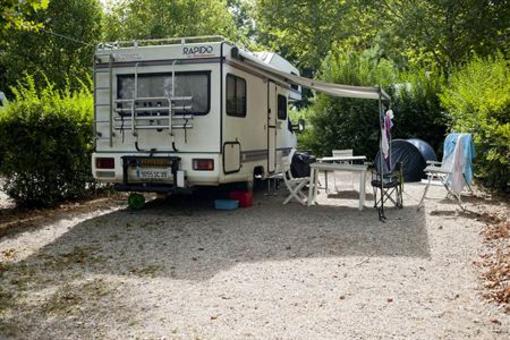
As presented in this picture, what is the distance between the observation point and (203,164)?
25.4 ft

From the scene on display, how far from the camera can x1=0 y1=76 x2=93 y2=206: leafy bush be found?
341 inches

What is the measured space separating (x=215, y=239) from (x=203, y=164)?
1.46 metres

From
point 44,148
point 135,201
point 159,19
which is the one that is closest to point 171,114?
point 135,201

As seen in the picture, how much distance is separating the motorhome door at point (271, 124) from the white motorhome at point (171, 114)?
1.33 meters

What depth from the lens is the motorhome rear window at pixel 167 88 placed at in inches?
309

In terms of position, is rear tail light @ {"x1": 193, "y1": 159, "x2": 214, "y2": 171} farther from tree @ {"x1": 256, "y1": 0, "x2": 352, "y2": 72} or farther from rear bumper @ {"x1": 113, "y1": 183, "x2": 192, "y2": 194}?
tree @ {"x1": 256, "y1": 0, "x2": 352, "y2": 72}

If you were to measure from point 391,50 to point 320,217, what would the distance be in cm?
1199

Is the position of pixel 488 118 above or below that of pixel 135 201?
above

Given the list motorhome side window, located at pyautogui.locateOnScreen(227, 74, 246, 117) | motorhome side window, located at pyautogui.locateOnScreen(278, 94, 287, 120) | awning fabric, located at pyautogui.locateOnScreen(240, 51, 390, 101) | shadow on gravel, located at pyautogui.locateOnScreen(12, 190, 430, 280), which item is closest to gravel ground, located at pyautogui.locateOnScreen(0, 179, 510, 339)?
shadow on gravel, located at pyautogui.locateOnScreen(12, 190, 430, 280)

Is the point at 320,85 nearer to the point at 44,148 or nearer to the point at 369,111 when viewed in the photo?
the point at 44,148

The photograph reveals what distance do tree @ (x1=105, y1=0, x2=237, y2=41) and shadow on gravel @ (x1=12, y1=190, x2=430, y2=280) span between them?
13.5m

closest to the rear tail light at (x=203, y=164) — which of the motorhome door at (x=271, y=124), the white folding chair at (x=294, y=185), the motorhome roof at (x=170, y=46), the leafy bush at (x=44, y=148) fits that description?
the motorhome roof at (x=170, y=46)

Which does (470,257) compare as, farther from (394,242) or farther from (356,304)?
(356,304)

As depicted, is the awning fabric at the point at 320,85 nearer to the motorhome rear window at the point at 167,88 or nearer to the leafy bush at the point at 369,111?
the motorhome rear window at the point at 167,88
